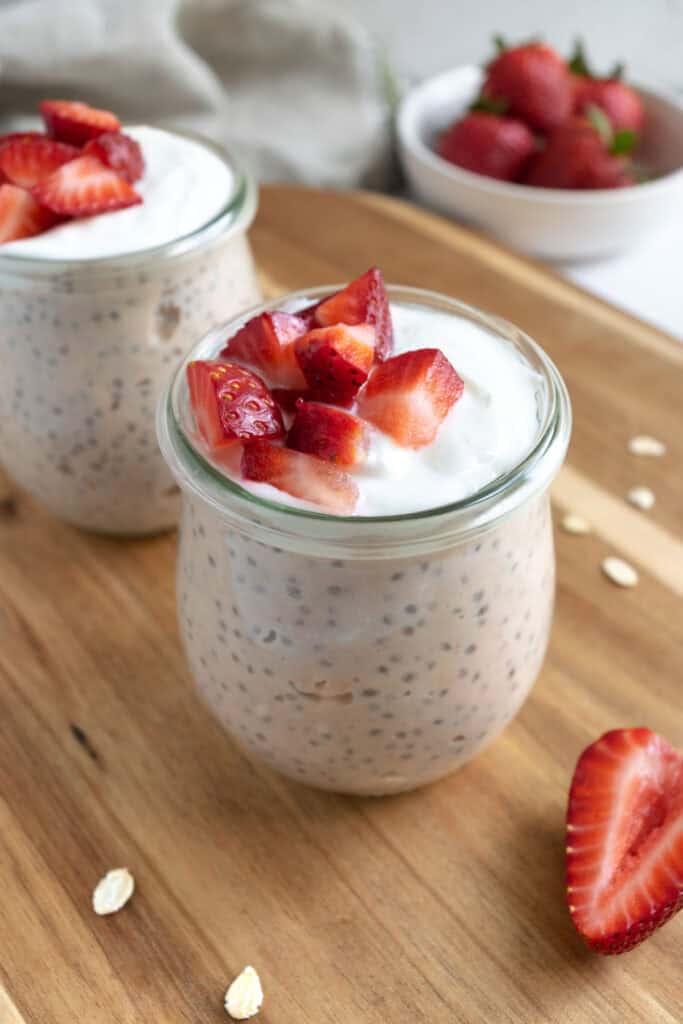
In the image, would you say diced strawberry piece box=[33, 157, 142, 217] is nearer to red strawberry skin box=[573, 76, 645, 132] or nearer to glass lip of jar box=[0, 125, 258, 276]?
glass lip of jar box=[0, 125, 258, 276]

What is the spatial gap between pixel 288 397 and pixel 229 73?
1.63m

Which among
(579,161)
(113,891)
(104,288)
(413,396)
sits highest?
(413,396)

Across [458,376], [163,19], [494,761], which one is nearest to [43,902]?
[494,761]

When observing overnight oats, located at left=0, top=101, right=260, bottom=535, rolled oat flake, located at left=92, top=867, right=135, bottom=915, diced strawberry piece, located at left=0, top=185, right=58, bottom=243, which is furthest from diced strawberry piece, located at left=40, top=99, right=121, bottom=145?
rolled oat flake, located at left=92, top=867, right=135, bottom=915

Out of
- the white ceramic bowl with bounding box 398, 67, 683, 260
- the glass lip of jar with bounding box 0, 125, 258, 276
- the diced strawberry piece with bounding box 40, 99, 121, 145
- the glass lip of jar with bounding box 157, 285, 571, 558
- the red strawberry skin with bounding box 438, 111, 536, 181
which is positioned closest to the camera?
the glass lip of jar with bounding box 157, 285, 571, 558

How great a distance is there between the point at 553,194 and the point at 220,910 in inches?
53.9

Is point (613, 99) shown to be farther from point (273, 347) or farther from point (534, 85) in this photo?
point (273, 347)

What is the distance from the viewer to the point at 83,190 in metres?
1.23

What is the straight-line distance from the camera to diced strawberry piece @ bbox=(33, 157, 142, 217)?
122cm

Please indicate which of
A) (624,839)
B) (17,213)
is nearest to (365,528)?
(624,839)

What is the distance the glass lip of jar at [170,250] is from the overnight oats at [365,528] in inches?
6.8

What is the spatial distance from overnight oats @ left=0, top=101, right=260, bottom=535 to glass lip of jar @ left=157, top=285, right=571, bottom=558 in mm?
247

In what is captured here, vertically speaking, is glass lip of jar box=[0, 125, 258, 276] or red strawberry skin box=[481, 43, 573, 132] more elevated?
glass lip of jar box=[0, 125, 258, 276]

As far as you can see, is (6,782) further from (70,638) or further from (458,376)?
(458,376)
